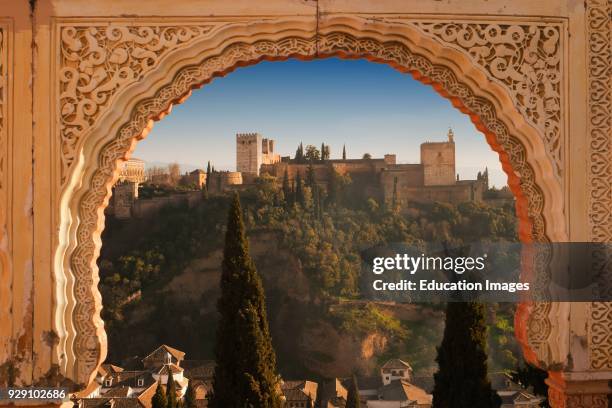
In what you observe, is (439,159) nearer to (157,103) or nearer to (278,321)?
(278,321)

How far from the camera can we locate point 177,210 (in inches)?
1848

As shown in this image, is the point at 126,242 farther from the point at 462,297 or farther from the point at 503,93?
the point at 503,93

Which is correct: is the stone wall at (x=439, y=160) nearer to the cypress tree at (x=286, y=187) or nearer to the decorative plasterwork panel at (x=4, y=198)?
the cypress tree at (x=286, y=187)

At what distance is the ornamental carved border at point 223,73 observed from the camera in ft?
10.8

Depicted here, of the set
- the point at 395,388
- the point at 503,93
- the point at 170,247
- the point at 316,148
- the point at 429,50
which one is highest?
the point at 316,148

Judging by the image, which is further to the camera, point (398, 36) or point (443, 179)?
point (443, 179)

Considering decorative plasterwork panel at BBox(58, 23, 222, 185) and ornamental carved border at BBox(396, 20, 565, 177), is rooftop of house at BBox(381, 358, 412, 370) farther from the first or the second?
decorative plasterwork panel at BBox(58, 23, 222, 185)

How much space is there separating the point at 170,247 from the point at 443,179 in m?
22.3

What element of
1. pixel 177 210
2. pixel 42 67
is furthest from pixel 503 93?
pixel 177 210

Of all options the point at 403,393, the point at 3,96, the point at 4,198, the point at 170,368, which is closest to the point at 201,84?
the point at 3,96

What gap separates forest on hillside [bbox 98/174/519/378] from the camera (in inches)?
1421

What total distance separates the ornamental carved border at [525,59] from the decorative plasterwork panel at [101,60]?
1307mm

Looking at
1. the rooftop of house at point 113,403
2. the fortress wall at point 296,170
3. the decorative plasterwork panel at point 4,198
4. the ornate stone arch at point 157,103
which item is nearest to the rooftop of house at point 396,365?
the rooftop of house at point 113,403

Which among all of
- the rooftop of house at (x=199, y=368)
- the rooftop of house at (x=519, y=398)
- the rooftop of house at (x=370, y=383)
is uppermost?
the rooftop of house at (x=519, y=398)
